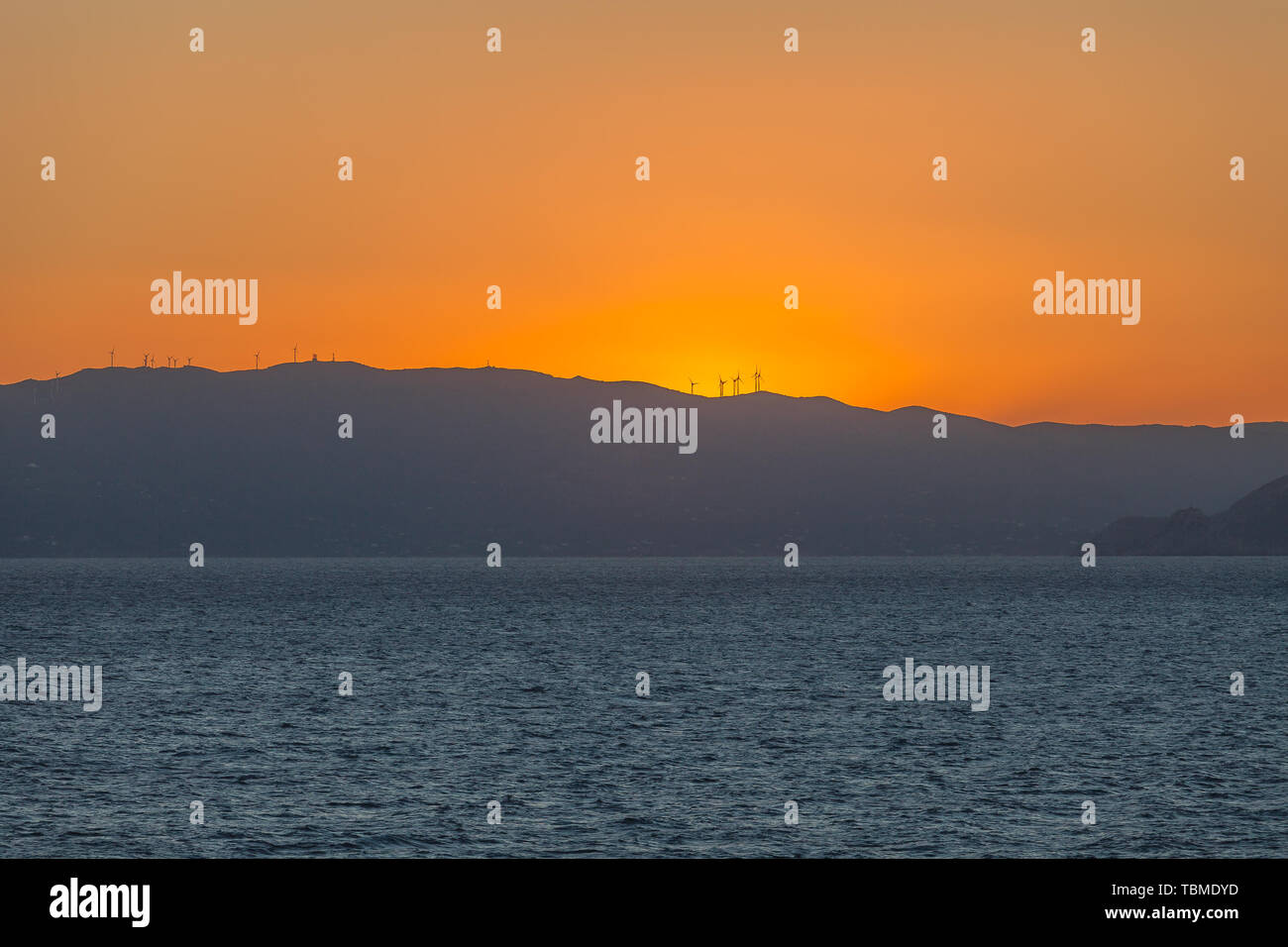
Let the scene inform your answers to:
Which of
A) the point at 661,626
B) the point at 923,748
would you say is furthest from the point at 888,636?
the point at 923,748

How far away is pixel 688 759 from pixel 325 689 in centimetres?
4106

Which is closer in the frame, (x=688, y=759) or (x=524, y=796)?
(x=524, y=796)

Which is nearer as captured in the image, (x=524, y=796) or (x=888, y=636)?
(x=524, y=796)

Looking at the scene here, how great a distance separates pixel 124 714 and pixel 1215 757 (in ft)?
203

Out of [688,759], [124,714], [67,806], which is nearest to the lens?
[67,806]

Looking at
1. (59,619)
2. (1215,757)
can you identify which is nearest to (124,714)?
(1215,757)

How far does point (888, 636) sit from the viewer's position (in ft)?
505

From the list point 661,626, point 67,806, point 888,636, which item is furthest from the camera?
point 661,626

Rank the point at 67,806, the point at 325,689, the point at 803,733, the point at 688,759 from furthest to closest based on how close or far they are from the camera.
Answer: the point at 325,689 < the point at 803,733 < the point at 688,759 < the point at 67,806
